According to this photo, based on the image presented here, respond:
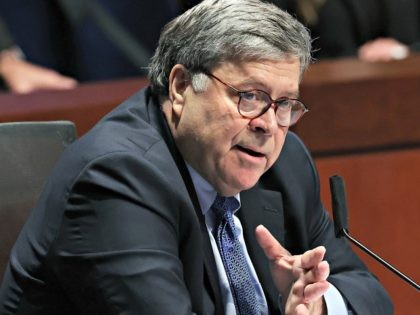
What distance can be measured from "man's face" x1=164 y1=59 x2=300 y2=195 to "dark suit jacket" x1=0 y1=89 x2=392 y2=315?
4cm

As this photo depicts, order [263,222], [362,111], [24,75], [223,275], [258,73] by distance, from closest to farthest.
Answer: [258,73] < [223,275] < [263,222] < [362,111] < [24,75]

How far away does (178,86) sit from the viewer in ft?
5.64

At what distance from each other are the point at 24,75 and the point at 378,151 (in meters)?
1.07

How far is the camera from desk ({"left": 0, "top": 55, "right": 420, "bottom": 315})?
9.09 feet

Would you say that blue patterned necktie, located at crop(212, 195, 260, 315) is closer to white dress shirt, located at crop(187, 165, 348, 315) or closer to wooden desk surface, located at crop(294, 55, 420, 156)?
white dress shirt, located at crop(187, 165, 348, 315)

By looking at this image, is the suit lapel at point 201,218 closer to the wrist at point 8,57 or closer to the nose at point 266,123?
the nose at point 266,123

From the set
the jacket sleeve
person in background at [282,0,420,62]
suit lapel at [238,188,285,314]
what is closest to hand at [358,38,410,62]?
person in background at [282,0,420,62]

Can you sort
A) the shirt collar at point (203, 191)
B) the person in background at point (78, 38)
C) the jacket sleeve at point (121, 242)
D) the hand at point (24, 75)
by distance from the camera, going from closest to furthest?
the jacket sleeve at point (121, 242)
the shirt collar at point (203, 191)
the hand at point (24, 75)
the person in background at point (78, 38)

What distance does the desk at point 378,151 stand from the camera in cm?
277

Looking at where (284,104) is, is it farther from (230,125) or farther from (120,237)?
(120,237)

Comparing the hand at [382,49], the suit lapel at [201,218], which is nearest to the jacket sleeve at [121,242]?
the suit lapel at [201,218]

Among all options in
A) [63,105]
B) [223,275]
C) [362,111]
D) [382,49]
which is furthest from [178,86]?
[382,49]

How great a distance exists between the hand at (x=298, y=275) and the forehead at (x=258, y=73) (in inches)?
9.1

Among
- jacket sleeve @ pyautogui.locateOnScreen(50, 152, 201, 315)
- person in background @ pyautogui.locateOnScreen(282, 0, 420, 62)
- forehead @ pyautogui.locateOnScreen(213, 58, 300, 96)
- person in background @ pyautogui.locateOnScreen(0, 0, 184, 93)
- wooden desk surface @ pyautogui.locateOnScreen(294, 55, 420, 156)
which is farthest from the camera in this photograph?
person in background @ pyautogui.locateOnScreen(282, 0, 420, 62)
